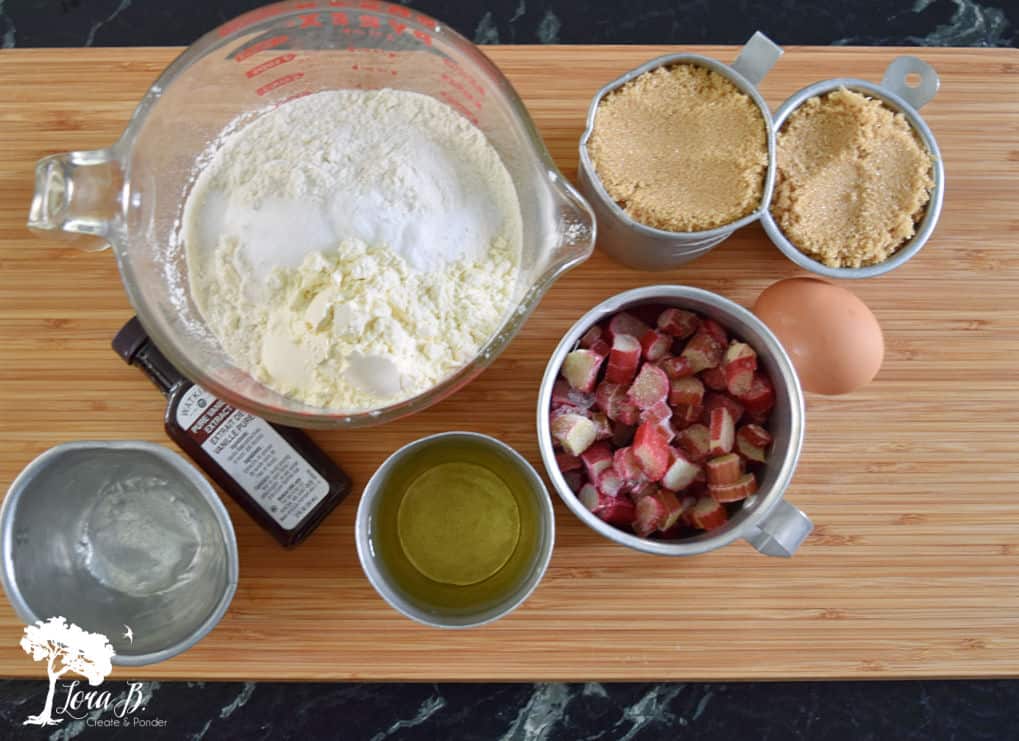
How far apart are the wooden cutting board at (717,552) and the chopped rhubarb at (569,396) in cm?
9

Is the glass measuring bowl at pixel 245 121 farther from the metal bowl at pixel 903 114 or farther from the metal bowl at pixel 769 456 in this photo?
the metal bowl at pixel 903 114

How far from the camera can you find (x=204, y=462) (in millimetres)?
1071

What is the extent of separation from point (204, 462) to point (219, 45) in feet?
1.80

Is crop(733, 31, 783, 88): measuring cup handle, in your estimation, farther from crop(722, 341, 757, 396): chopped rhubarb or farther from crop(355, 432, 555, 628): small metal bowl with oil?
crop(355, 432, 555, 628): small metal bowl with oil

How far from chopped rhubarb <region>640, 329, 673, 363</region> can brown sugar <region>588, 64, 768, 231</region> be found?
147mm

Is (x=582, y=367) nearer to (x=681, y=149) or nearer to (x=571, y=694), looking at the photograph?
(x=681, y=149)

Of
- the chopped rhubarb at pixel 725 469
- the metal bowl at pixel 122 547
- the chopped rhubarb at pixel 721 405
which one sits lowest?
the metal bowl at pixel 122 547

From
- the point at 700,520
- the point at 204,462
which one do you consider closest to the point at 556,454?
the point at 700,520

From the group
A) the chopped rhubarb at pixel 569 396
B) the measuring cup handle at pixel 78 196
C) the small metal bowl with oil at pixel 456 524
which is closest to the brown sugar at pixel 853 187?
the chopped rhubarb at pixel 569 396

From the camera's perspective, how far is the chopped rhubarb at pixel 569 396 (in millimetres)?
1059

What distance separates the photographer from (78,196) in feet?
2.91

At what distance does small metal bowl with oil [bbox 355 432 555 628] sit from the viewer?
1.01 metres

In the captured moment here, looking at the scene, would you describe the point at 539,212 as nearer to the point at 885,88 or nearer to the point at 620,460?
the point at 620,460

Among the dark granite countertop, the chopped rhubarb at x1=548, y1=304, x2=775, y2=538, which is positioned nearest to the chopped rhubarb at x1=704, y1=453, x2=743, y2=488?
the chopped rhubarb at x1=548, y1=304, x2=775, y2=538
